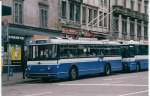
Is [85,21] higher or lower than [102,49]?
higher

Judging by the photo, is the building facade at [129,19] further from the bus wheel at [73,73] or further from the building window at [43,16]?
the bus wheel at [73,73]

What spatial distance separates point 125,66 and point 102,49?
5413 mm

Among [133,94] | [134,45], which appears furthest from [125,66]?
[133,94]

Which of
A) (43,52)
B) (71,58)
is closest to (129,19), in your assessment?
(71,58)

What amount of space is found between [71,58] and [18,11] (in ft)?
35.2

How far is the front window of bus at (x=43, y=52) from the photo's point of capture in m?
27.6

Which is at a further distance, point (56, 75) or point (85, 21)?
point (85, 21)

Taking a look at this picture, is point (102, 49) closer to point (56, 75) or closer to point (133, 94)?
point (56, 75)

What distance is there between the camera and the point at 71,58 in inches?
1139

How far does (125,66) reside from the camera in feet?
125

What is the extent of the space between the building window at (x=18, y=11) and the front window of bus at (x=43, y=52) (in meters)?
9.57

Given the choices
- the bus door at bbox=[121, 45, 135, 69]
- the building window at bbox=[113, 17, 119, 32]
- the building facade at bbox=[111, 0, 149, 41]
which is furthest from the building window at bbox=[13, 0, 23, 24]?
the building window at bbox=[113, 17, 119, 32]

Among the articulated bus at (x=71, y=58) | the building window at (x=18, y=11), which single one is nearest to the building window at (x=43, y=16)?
the building window at (x=18, y=11)

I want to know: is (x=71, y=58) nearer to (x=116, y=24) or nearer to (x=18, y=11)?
(x=18, y=11)
